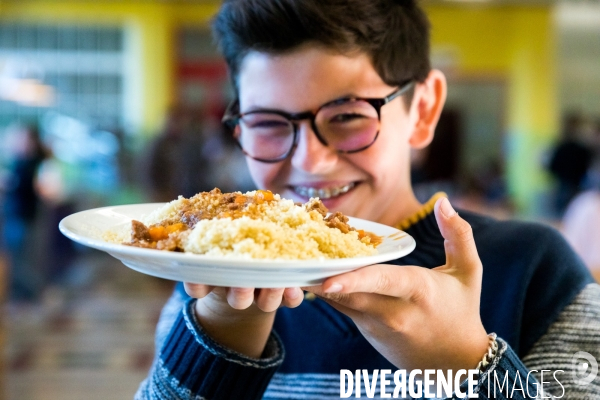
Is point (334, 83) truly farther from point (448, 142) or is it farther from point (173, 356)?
point (448, 142)

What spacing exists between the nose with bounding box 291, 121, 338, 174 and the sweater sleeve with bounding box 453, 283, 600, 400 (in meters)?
0.47

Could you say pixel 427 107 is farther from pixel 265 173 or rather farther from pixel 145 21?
pixel 145 21

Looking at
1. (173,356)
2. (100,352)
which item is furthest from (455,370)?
(100,352)

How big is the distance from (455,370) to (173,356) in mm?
505

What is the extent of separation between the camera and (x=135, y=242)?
0.77m

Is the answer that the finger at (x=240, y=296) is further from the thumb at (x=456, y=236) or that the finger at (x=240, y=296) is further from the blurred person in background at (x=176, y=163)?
the blurred person in background at (x=176, y=163)

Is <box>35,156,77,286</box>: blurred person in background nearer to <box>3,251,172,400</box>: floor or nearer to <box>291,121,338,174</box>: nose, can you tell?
<box>3,251,172,400</box>: floor

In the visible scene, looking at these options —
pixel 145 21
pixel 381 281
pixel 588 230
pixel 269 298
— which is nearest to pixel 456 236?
pixel 381 281

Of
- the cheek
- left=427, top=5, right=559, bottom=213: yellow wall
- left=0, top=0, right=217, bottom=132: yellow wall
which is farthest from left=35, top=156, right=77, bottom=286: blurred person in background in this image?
left=427, top=5, right=559, bottom=213: yellow wall

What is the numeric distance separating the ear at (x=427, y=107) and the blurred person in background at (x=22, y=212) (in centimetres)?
515

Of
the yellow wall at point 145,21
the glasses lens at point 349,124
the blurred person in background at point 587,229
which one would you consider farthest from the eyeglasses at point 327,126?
the yellow wall at point 145,21

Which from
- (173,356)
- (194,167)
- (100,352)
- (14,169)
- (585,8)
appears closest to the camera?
(173,356)

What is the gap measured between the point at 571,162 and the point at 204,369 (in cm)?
845

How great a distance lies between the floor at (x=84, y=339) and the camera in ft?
11.8
